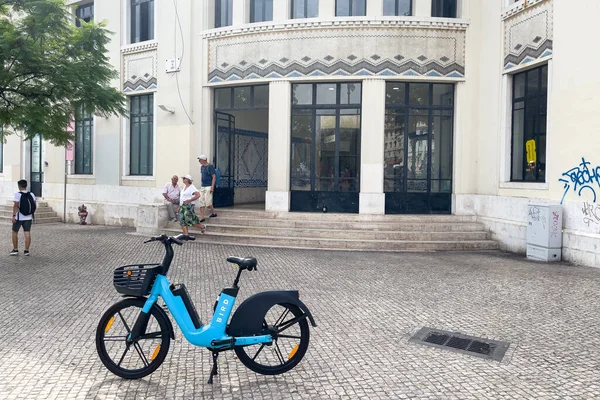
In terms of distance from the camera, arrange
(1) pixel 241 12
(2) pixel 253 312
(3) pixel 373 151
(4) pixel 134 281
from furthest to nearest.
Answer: (1) pixel 241 12 < (3) pixel 373 151 < (2) pixel 253 312 < (4) pixel 134 281

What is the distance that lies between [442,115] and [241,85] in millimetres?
5866

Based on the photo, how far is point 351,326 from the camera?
625 cm

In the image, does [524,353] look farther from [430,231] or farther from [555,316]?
[430,231]

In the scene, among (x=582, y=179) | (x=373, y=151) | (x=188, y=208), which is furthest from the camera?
(x=373, y=151)

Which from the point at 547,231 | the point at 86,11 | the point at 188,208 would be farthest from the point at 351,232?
the point at 86,11

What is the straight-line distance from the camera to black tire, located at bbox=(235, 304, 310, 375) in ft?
15.3

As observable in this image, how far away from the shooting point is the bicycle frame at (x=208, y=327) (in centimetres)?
454

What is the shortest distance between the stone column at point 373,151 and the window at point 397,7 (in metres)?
1.99

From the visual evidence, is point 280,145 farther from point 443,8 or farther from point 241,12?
point 443,8

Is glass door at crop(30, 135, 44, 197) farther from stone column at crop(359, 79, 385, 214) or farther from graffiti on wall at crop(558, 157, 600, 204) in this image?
graffiti on wall at crop(558, 157, 600, 204)

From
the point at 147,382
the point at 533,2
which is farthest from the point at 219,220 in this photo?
the point at 147,382

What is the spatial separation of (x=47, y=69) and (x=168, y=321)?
7.95 metres

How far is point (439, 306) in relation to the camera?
730 centimetres

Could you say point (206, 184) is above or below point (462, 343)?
above
